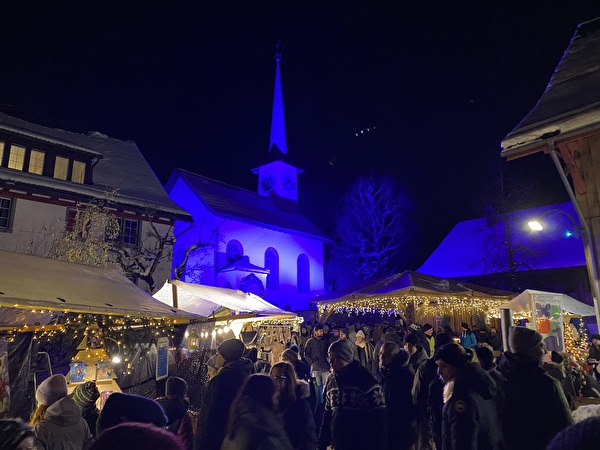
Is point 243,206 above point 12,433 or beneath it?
above

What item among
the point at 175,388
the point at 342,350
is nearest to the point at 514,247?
the point at 342,350

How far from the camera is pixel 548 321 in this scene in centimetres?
1041

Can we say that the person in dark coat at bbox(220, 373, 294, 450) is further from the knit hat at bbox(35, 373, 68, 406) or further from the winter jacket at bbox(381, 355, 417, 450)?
the winter jacket at bbox(381, 355, 417, 450)

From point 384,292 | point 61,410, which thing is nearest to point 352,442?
point 61,410

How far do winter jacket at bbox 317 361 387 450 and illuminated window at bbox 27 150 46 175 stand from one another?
20518 mm

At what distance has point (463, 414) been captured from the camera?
3740mm

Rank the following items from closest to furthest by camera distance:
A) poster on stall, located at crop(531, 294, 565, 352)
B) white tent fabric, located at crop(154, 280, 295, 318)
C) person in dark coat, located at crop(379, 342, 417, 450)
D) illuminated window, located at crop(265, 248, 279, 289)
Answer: person in dark coat, located at crop(379, 342, 417, 450), poster on stall, located at crop(531, 294, 565, 352), white tent fabric, located at crop(154, 280, 295, 318), illuminated window, located at crop(265, 248, 279, 289)

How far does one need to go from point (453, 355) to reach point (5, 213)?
20754 millimetres

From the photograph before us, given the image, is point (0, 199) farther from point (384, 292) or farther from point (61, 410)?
point (61, 410)

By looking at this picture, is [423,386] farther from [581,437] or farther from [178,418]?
[581,437]

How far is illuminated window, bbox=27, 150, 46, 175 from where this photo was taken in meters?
20.4

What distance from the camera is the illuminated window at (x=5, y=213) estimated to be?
19.1 meters

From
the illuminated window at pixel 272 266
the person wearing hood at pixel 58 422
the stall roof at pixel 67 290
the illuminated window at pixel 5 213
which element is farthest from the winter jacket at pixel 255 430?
the illuminated window at pixel 272 266

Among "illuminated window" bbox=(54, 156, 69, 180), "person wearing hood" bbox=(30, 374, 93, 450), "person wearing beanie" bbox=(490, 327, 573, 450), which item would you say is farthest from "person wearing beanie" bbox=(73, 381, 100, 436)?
"illuminated window" bbox=(54, 156, 69, 180)
